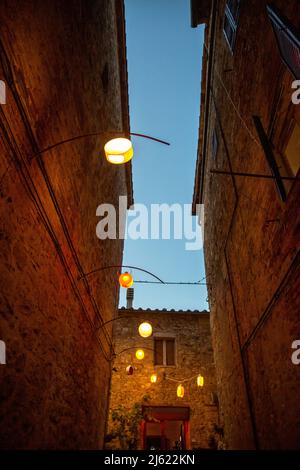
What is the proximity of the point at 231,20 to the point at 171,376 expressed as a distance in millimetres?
14995

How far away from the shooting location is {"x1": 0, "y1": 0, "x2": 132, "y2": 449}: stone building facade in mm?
2979

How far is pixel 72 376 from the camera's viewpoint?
512 centimetres

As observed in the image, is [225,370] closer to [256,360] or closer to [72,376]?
[256,360]

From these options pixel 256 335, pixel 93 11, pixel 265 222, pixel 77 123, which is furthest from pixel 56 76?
pixel 256 335

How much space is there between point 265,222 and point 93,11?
553 cm

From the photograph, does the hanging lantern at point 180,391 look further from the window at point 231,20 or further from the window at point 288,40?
the window at point 288,40

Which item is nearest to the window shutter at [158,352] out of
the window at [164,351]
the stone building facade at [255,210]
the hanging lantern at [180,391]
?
Answer: the window at [164,351]

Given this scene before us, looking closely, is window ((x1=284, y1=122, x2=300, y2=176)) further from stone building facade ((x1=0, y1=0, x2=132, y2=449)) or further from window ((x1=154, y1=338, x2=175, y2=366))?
window ((x1=154, y1=338, x2=175, y2=366))

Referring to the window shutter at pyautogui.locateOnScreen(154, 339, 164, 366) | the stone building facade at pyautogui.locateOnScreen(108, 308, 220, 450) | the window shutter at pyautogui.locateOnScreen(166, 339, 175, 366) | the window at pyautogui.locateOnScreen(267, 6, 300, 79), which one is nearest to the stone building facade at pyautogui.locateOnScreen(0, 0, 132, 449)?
the window at pyautogui.locateOnScreen(267, 6, 300, 79)

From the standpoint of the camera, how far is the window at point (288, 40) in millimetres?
3000

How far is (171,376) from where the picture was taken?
607 inches

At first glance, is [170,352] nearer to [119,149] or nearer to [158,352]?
[158,352]

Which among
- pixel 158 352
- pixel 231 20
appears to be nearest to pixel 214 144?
pixel 231 20
